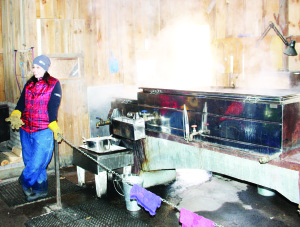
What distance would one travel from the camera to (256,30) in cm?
691

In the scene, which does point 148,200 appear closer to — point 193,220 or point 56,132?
point 193,220

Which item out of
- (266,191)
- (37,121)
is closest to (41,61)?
(37,121)

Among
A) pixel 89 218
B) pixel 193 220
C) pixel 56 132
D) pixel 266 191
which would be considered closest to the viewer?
pixel 193 220

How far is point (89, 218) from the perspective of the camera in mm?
5066

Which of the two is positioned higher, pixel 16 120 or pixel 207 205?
pixel 16 120

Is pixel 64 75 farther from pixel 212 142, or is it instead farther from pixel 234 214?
pixel 234 214

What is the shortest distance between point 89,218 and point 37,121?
1.85 meters

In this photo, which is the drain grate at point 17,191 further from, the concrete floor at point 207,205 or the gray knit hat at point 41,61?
the gray knit hat at point 41,61

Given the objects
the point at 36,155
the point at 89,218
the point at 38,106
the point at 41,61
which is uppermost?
the point at 41,61

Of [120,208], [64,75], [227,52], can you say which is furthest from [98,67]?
[120,208]

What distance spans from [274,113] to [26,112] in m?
4.06

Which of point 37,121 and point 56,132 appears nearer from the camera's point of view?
point 56,132

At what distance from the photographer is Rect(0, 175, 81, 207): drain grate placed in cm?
571

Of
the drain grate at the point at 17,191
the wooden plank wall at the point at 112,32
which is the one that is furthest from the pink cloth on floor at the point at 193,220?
the wooden plank wall at the point at 112,32
